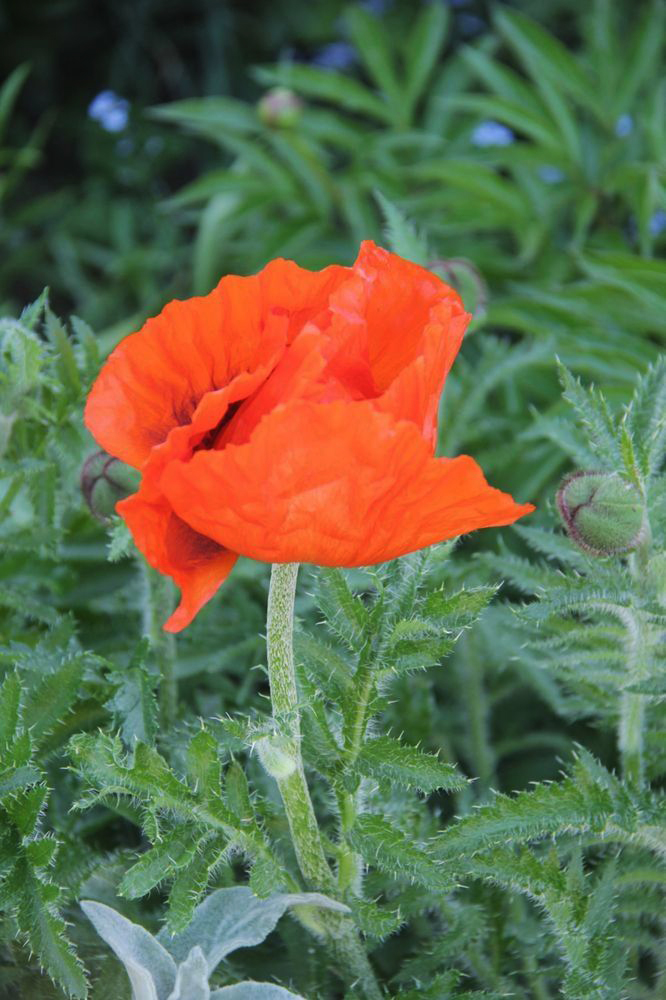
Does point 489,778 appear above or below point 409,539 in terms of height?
below

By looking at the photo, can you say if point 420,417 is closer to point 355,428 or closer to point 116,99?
point 355,428

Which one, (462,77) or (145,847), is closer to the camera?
(145,847)

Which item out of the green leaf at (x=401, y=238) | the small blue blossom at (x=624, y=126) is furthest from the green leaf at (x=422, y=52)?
the green leaf at (x=401, y=238)

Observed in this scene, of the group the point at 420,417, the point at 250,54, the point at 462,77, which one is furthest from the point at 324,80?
the point at 420,417

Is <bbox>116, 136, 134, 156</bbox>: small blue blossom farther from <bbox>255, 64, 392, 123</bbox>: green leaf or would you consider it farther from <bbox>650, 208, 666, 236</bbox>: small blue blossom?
<bbox>650, 208, 666, 236</bbox>: small blue blossom

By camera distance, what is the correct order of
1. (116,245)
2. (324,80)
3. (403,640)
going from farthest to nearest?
(116,245)
(324,80)
(403,640)

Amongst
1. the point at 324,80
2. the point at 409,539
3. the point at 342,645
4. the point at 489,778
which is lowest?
the point at 489,778

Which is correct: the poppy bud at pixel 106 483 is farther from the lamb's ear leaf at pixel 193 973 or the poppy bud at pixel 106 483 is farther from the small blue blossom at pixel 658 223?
the small blue blossom at pixel 658 223

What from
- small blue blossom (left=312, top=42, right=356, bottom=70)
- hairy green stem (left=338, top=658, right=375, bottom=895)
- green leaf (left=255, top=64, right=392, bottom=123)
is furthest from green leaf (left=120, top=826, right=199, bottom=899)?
small blue blossom (left=312, top=42, right=356, bottom=70)
